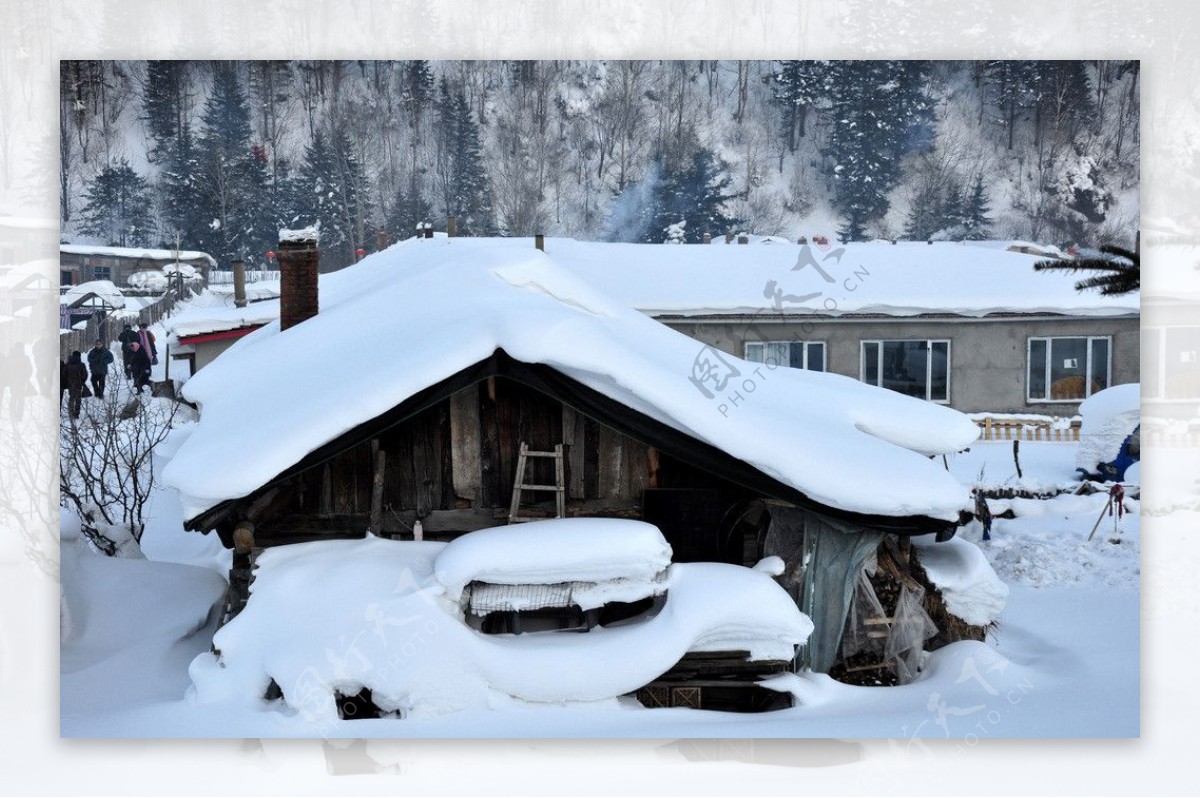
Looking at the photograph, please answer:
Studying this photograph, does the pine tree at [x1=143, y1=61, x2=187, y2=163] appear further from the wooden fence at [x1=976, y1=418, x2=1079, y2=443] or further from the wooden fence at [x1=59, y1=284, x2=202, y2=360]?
the wooden fence at [x1=976, y1=418, x2=1079, y2=443]

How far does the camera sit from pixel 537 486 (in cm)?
616

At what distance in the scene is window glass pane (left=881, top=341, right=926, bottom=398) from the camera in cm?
748

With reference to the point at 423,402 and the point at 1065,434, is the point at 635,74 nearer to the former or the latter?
the point at 423,402

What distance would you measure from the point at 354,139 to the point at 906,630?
402 cm

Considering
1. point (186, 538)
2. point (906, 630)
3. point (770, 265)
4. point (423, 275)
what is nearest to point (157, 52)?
point (423, 275)

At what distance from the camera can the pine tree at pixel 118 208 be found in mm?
6344

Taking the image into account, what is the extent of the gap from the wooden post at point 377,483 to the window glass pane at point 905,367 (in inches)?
126

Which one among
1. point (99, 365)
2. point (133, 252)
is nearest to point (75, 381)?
point (99, 365)

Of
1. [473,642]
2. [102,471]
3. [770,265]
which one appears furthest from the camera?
[770,265]

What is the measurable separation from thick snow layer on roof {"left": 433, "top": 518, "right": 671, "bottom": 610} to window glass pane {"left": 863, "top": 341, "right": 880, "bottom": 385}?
7.42ft

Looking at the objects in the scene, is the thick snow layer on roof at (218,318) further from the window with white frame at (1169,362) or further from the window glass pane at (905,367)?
the window with white frame at (1169,362)

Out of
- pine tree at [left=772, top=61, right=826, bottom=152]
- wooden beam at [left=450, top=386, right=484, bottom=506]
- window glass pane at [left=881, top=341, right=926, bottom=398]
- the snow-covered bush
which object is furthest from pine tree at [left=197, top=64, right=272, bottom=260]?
window glass pane at [left=881, top=341, right=926, bottom=398]

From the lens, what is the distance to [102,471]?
266 inches

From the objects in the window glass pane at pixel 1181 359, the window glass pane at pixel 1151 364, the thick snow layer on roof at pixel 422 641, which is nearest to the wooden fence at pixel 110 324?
the thick snow layer on roof at pixel 422 641
